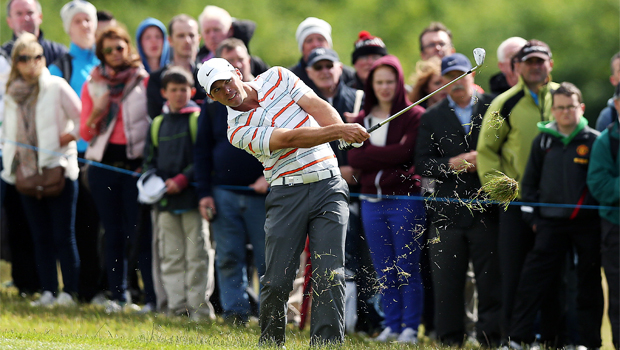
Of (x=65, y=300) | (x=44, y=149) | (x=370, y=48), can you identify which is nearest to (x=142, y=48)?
(x=44, y=149)

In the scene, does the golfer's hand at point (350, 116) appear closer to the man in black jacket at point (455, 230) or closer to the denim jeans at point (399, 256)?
the man in black jacket at point (455, 230)

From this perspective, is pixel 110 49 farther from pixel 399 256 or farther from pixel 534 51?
pixel 534 51

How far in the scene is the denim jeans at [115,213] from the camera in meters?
9.55

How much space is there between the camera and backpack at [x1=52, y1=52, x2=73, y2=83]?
10.7m

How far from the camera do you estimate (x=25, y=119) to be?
9.96 meters

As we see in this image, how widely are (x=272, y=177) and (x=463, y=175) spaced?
2.33 m

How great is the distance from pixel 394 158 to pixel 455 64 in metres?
1.21

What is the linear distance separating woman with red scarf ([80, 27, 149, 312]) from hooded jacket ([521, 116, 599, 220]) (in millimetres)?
4469

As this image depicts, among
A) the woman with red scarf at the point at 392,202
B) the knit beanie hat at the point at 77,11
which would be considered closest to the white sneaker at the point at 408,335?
the woman with red scarf at the point at 392,202

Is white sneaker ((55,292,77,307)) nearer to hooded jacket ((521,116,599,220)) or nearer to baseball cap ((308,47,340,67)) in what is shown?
baseball cap ((308,47,340,67))

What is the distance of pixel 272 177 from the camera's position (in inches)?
263

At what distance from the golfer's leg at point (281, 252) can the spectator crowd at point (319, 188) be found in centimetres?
2

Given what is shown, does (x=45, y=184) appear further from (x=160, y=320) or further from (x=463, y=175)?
(x=463, y=175)

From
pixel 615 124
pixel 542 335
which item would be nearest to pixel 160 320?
pixel 542 335
